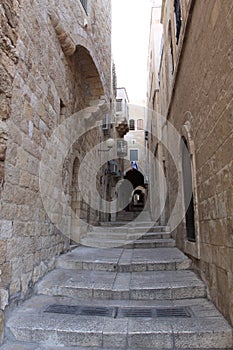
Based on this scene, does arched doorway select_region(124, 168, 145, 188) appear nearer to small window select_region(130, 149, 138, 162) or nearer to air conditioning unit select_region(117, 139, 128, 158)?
small window select_region(130, 149, 138, 162)

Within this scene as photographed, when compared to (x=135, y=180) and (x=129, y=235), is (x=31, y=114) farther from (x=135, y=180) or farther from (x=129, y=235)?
(x=135, y=180)

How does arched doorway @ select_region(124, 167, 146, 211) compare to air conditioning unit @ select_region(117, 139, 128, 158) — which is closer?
air conditioning unit @ select_region(117, 139, 128, 158)

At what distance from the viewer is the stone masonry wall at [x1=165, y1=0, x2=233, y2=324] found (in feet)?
8.18

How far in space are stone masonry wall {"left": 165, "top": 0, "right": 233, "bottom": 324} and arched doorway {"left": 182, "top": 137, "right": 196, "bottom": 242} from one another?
1.98 ft

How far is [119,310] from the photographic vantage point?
2.98 meters

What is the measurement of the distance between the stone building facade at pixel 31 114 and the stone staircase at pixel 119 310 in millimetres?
266

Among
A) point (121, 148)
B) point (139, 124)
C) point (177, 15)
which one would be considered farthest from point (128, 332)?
point (139, 124)

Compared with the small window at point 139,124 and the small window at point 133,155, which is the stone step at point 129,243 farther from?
the small window at point 139,124

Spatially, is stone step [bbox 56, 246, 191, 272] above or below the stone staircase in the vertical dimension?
above

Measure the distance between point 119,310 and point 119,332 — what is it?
53 centimetres

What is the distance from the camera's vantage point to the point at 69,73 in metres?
5.51

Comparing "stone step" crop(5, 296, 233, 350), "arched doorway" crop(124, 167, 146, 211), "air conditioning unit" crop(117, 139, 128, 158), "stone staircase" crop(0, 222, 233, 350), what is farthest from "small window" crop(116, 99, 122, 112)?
"stone step" crop(5, 296, 233, 350)

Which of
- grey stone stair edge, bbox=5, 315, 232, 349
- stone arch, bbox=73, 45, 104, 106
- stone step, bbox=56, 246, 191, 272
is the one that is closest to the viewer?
grey stone stair edge, bbox=5, 315, 232, 349

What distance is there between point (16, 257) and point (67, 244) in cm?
235
